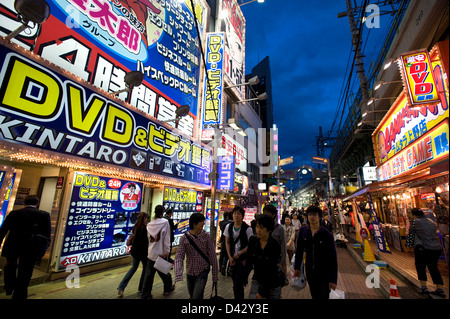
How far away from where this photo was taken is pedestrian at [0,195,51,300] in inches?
152

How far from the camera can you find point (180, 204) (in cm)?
1106

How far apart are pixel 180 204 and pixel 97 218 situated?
443 centimetres

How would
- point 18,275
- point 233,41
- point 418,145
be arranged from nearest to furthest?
point 18,275 < point 418,145 < point 233,41

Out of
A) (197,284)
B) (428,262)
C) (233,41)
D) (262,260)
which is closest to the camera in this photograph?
(262,260)

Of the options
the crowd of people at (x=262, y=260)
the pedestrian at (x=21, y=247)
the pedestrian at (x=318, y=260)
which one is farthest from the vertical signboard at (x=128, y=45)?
the pedestrian at (x=318, y=260)

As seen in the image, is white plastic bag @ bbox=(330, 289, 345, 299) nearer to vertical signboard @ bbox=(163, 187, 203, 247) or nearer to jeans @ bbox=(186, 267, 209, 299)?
jeans @ bbox=(186, 267, 209, 299)

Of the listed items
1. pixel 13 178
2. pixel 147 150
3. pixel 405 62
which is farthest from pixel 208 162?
pixel 405 62

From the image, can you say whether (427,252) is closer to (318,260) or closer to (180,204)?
(318,260)

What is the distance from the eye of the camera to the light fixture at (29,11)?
4402 millimetres

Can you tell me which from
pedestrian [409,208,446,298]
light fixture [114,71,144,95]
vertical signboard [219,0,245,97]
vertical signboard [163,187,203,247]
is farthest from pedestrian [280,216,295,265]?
vertical signboard [219,0,245,97]

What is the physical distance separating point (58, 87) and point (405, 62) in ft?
31.3

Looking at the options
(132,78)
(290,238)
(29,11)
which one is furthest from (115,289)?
(29,11)

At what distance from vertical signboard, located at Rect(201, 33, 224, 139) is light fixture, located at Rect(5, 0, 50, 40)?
8530mm
